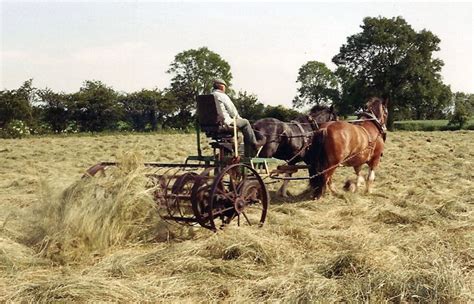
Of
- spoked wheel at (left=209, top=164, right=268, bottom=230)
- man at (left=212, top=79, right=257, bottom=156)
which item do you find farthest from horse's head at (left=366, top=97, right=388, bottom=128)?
spoked wheel at (left=209, top=164, right=268, bottom=230)

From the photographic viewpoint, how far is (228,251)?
5.34m

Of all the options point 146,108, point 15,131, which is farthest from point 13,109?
point 146,108

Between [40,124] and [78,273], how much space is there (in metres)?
35.0

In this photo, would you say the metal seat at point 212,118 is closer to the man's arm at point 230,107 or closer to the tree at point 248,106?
the man's arm at point 230,107

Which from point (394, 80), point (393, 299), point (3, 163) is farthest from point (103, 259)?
point (394, 80)

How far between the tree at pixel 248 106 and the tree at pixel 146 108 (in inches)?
230

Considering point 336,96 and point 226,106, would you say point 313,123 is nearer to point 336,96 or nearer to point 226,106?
point 226,106

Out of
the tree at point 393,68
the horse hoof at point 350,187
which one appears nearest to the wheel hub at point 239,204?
the horse hoof at point 350,187

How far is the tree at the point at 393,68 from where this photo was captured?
43531 millimetres

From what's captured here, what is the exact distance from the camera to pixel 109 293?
4.16 meters

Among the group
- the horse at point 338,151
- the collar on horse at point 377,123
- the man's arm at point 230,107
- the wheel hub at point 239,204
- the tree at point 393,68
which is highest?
the tree at point 393,68

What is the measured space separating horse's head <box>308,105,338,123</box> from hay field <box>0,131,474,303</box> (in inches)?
94.7

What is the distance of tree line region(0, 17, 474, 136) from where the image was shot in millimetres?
38969

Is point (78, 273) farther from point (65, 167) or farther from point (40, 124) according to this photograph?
point (40, 124)
